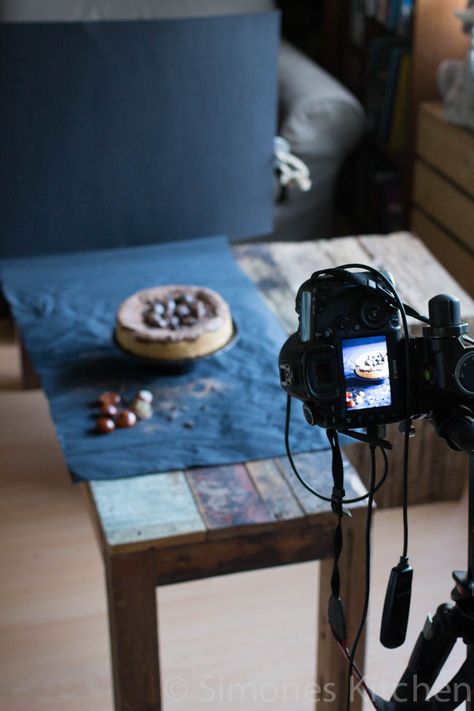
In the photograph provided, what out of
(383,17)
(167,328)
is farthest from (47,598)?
(383,17)

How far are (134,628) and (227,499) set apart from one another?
25 cm

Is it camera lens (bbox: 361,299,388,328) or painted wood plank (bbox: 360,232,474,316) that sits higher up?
camera lens (bbox: 361,299,388,328)

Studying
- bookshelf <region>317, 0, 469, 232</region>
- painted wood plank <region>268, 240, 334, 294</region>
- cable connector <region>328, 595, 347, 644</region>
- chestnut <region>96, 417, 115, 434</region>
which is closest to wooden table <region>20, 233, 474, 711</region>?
chestnut <region>96, 417, 115, 434</region>

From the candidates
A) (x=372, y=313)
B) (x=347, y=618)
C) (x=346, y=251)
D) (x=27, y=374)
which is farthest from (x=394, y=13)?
(x=372, y=313)

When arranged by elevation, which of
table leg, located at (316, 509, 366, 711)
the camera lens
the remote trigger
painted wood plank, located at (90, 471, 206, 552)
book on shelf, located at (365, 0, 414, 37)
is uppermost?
the camera lens

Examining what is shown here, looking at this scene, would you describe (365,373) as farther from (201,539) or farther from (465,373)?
(201,539)

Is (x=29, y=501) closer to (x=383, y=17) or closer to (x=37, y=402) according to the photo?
(x=37, y=402)

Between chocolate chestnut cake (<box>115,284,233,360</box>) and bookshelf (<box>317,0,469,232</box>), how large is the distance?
161 cm

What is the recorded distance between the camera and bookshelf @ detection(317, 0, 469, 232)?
3451mm

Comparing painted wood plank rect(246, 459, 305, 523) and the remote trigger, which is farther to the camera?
painted wood plank rect(246, 459, 305, 523)

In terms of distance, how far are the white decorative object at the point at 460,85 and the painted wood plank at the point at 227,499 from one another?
1.83m

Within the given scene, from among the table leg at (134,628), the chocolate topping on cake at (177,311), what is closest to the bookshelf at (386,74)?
the chocolate topping on cake at (177,311)

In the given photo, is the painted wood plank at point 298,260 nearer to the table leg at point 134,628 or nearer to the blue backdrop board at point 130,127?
the blue backdrop board at point 130,127

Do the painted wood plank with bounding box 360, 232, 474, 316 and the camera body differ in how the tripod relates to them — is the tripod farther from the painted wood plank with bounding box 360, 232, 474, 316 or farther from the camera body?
the painted wood plank with bounding box 360, 232, 474, 316
